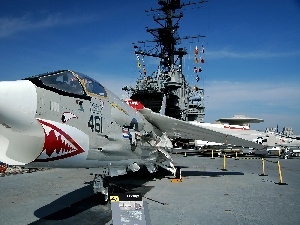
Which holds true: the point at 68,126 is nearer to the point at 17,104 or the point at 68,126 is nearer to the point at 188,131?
the point at 17,104

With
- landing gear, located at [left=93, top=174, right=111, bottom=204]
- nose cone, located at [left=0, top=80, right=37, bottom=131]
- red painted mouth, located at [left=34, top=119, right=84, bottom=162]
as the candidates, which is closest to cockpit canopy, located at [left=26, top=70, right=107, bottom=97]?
nose cone, located at [left=0, top=80, right=37, bottom=131]

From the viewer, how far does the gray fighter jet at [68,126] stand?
5.24 meters

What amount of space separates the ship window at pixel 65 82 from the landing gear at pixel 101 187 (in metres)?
2.98

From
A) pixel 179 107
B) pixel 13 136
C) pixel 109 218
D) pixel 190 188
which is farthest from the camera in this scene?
pixel 179 107

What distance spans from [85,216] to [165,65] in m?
39.4

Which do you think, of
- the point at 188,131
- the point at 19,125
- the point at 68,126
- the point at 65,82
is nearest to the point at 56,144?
the point at 68,126

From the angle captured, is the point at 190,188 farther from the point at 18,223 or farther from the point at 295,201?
the point at 18,223

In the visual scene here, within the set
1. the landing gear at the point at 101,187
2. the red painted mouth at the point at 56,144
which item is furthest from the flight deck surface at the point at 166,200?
the red painted mouth at the point at 56,144

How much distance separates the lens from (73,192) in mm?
10953

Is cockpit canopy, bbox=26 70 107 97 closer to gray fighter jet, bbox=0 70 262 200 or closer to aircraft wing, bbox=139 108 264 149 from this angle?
gray fighter jet, bbox=0 70 262 200

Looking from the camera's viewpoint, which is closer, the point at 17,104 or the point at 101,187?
the point at 17,104

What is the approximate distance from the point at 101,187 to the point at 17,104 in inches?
177

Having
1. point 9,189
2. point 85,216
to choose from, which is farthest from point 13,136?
point 9,189

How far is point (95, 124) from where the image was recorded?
730cm
